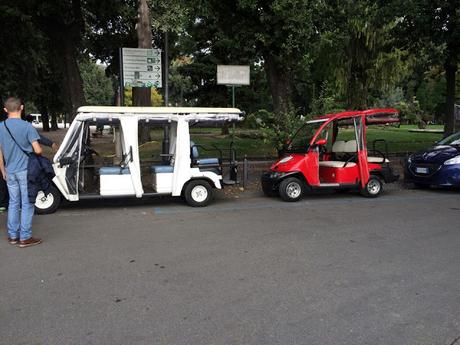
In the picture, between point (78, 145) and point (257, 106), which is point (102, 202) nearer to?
point (78, 145)

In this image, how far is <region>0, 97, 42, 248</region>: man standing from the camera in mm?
5934

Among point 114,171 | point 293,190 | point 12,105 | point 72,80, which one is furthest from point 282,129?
point 12,105

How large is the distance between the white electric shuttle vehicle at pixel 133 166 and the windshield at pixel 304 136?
1531 mm

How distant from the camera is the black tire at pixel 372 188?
9859 mm

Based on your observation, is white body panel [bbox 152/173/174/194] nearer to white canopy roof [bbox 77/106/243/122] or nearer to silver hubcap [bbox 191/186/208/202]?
silver hubcap [bbox 191/186/208/202]

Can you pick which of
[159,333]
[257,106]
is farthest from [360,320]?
[257,106]

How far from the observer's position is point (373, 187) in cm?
993

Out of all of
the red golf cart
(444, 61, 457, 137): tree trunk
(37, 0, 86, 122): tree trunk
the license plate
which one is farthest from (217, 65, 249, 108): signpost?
(444, 61, 457, 137): tree trunk

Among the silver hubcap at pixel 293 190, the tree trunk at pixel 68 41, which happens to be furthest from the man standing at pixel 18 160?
the tree trunk at pixel 68 41

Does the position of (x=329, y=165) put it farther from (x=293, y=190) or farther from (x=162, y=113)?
(x=162, y=113)

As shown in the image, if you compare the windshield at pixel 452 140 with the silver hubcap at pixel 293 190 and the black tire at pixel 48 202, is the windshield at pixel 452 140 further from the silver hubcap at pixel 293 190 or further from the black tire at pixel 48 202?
the black tire at pixel 48 202

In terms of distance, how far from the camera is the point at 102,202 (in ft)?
30.7

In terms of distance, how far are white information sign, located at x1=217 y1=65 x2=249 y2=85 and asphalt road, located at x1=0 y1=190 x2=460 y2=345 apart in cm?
472

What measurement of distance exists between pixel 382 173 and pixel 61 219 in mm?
6567
